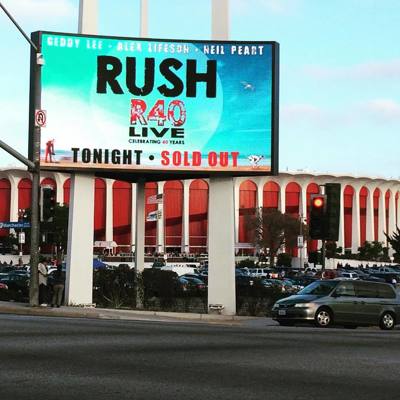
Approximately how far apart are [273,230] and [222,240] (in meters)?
86.8

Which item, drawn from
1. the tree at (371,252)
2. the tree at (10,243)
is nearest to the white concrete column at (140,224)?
the tree at (10,243)

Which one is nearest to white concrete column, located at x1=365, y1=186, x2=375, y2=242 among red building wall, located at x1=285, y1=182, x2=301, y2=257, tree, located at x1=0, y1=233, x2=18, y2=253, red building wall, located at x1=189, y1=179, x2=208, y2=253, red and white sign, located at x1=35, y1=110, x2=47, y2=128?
red building wall, located at x1=285, y1=182, x2=301, y2=257

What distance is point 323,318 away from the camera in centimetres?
2698

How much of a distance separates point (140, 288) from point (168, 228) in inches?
4670

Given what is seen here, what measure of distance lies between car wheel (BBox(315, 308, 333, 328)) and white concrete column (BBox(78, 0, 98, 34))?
49.7ft

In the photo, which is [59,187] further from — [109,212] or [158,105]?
[158,105]

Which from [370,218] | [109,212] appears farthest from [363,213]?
[109,212]

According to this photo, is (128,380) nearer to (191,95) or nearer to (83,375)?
(83,375)

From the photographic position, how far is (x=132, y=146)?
3334 centimetres

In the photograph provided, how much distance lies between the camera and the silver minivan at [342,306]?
26938mm

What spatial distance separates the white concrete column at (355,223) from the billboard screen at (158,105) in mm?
139714

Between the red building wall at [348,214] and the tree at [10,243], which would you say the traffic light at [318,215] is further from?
the red building wall at [348,214]

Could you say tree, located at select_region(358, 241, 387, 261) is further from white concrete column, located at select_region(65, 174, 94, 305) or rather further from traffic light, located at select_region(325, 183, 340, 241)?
traffic light, located at select_region(325, 183, 340, 241)

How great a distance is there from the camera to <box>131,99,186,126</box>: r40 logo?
33281 mm
